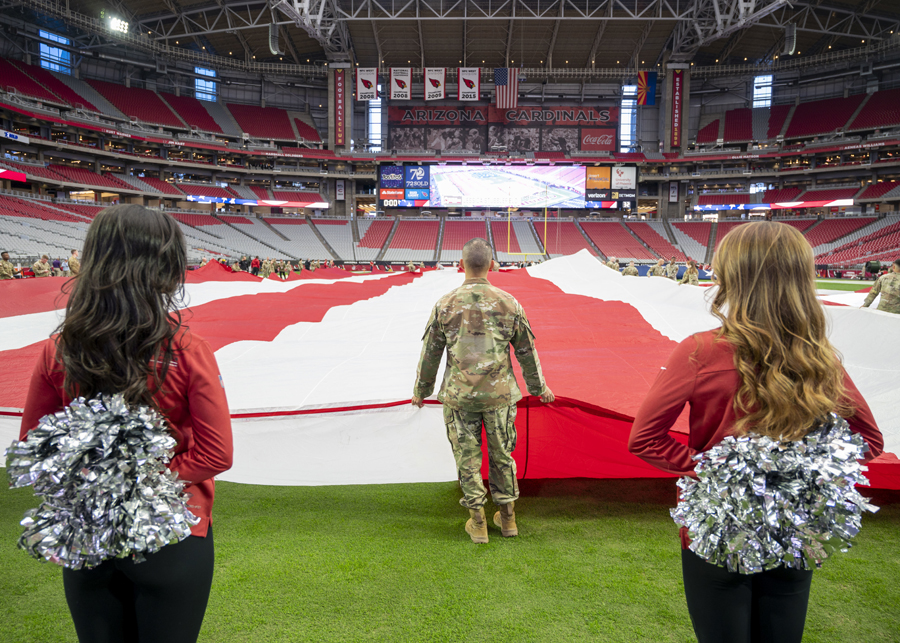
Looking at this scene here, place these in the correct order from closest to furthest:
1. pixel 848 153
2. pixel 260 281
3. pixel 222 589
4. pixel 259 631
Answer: pixel 259 631 < pixel 222 589 < pixel 260 281 < pixel 848 153

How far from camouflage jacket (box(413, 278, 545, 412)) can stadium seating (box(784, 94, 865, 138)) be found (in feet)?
141

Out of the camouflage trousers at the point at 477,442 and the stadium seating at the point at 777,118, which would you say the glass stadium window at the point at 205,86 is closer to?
the stadium seating at the point at 777,118

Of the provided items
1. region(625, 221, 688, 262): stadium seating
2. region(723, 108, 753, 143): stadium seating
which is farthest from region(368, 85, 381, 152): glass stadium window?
region(723, 108, 753, 143): stadium seating

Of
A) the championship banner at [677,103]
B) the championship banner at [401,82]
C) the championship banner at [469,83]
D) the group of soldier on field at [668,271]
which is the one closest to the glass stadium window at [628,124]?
the championship banner at [677,103]

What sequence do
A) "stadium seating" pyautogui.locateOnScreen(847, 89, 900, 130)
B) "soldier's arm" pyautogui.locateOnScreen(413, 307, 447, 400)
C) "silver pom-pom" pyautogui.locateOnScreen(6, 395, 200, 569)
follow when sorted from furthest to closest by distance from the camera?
"stadium seating" pyautogui.locateOnScreen(847, 89, 900, 130) → "soldier's arm" pyautogui.locateOnScreen(413, 307, 447, 400) → "silver pom-pom" pyautogui.locateOnScreen(6, 395, 200, 569)

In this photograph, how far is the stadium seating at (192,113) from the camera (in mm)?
36900

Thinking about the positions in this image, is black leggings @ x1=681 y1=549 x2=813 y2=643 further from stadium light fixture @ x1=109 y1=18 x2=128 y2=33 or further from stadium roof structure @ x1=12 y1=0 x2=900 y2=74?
stadium light fixture @ x1=109 y1=18 x2=128 y2=33

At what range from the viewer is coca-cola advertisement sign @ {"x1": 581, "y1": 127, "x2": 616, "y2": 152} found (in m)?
38.1

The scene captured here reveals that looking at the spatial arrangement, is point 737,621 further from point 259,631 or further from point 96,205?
point 96,205

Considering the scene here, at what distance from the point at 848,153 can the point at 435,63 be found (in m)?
28.9

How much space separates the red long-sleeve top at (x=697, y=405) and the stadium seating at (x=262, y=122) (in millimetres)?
42023

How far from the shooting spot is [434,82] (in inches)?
1256

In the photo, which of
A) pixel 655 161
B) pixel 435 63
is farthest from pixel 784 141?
pixel 435 63

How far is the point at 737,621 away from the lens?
1167 mm
